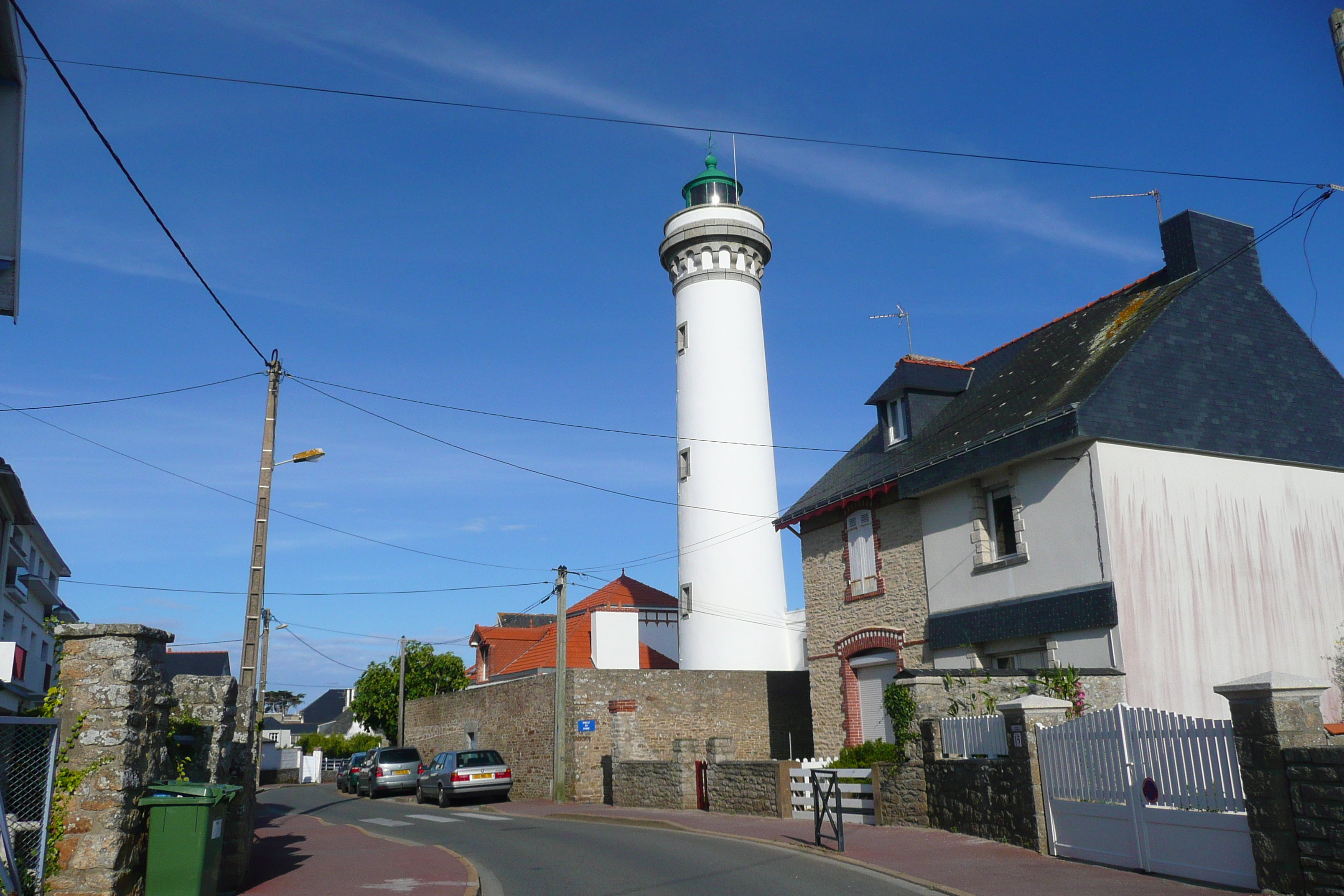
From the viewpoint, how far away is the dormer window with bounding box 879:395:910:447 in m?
23.0

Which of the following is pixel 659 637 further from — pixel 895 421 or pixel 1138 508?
pixel 1138 508

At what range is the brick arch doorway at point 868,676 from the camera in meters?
20.8

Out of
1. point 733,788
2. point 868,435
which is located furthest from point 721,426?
point 733,788

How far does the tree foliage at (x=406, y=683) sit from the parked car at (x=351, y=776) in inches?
439

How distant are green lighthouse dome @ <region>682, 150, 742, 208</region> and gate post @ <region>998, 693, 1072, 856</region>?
20.0m

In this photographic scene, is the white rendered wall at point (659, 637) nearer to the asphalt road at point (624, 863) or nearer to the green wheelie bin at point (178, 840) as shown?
the asphalt road at point (624, 863)

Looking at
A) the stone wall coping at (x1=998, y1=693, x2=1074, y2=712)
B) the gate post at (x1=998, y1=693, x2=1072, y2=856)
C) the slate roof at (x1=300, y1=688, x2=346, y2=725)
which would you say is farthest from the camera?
the slate roof at (x1=300, y1=688, x2=346, y2=725)

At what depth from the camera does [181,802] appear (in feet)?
28.5

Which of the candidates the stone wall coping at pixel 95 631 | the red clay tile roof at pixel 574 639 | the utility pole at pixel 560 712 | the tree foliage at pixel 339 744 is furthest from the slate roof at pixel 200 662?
the stone wall coping at pixel 95 631

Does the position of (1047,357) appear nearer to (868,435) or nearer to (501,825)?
(868,435)

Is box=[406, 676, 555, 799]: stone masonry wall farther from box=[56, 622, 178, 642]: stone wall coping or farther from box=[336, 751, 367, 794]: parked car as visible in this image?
box=[56, 622, 178, 642]: stone wall coping

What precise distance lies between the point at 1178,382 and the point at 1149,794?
380 inches

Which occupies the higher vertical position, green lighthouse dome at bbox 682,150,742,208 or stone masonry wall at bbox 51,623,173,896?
green lighthouse dome at bbox 682,150,742,208

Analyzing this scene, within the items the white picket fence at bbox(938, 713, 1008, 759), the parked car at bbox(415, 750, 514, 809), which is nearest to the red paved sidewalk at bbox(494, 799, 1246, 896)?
the white picket fence at bbox(938, 713, 1008, 759)
